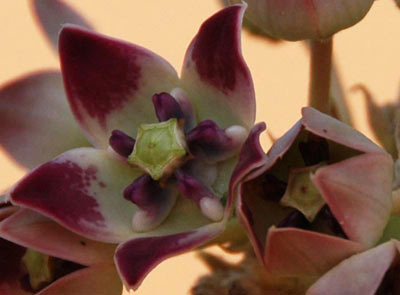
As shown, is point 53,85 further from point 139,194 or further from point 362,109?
point 362,109

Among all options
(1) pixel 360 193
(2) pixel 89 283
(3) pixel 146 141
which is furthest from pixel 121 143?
(1) pixel 360 193

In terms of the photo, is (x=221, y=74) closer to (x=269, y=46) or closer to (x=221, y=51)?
(x=221, y=51)

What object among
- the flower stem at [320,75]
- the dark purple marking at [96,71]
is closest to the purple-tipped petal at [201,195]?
the dark purple marking at [96,71]

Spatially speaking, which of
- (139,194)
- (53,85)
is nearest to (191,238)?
(139,194)

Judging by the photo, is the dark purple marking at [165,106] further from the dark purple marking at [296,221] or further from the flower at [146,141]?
the dark purple marking at [296,221]

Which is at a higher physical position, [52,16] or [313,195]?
[52,16]

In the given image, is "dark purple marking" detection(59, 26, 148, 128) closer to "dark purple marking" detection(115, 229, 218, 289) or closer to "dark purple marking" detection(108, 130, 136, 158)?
"dark purple marking" detection(108, 130, 136, 158)
